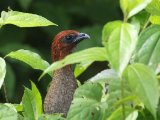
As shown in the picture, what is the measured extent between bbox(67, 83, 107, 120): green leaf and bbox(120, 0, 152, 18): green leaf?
0.22 metres

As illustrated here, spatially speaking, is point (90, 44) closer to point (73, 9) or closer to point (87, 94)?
point (73, 9)

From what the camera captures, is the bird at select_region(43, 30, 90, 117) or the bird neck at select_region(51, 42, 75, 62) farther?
the bird neck at select_region(51, 42, 75, 62)

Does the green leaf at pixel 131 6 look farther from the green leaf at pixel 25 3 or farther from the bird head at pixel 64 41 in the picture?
the green leaf at pixel 25 3

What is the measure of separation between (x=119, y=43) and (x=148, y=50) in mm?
147

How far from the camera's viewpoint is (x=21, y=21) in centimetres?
155

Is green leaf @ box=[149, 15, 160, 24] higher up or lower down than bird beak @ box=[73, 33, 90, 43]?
higher up

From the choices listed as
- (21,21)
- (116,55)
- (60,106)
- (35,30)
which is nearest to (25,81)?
(35,30)

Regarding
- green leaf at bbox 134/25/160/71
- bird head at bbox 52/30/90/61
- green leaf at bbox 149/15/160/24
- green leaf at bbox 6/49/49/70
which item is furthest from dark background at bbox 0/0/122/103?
green leaf at bbox 134/25/160/71

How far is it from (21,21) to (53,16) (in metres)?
4.18

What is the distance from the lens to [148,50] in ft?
4.37

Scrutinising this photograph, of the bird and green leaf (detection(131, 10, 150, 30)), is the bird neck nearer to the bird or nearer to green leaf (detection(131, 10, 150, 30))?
the bird

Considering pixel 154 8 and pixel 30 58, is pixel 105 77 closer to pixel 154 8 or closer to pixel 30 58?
pixel 154 8

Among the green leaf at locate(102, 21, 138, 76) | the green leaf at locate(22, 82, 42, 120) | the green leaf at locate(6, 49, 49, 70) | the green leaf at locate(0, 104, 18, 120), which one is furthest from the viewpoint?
the green leaf at locate(6, 49, 49, 70)

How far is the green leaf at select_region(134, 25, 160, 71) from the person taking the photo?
4.33 feet
